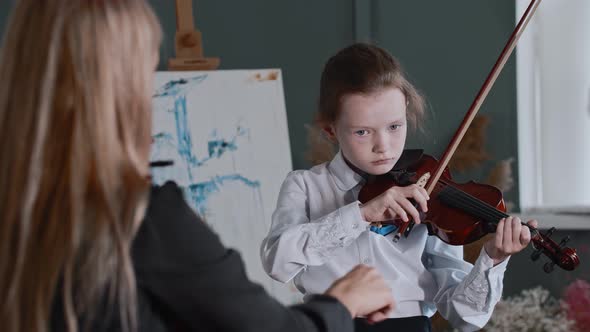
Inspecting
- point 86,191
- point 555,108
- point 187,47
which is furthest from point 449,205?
point 555,108

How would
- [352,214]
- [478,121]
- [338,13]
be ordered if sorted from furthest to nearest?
[338,13] < [478,121] < [352,214]

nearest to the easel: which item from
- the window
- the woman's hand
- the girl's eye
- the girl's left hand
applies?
the window

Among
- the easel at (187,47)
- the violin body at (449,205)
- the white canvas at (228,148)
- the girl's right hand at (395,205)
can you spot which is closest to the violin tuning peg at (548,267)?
the violin body at (449,205)

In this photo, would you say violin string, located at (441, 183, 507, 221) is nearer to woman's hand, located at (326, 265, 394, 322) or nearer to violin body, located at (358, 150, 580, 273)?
violin body, located at (358, 150, 580, 273)

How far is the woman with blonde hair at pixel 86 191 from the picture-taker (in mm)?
883

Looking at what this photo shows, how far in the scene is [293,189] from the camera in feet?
5.33

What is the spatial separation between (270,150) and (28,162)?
2126mm

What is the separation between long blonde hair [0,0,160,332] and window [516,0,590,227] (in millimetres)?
2468

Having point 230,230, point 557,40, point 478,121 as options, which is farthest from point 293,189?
point 557,40

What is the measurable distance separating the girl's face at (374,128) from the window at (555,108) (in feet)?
5.61

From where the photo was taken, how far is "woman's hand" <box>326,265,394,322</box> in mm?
1097

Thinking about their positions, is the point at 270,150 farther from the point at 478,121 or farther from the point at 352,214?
the point at 352,214

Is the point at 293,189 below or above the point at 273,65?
below

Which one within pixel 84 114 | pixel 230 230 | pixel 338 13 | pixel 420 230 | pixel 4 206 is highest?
pixel 338 13
